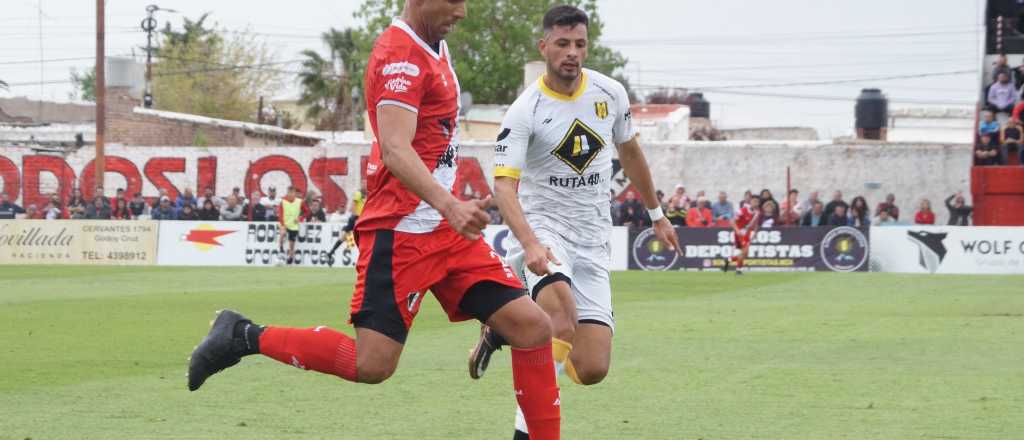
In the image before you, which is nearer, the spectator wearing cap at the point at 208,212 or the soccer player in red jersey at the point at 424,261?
the soccer player in red jersey at the point at 424,261

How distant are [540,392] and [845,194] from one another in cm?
3667

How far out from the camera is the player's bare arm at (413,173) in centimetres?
553

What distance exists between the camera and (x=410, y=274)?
20.1 ft

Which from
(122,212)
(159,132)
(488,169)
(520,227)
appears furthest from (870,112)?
(520,227)

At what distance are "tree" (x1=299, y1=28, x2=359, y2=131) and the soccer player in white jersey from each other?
287ft

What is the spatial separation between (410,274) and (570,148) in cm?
219

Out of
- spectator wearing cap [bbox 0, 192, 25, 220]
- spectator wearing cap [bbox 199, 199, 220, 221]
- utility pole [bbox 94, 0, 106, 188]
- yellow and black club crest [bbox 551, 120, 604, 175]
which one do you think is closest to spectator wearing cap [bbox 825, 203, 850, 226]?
spectator wearing cap [bbox 199, 199, 220, 221]

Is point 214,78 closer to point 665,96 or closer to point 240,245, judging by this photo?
point 665,96

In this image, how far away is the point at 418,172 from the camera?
5.75 m

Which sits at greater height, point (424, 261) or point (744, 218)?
point (424, 261)

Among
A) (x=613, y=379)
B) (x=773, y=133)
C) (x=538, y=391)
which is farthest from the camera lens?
(x=773, y=133)

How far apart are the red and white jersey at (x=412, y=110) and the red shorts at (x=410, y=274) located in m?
0.07

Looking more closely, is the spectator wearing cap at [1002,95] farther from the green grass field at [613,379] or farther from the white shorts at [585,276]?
the white shorts at [585,276]

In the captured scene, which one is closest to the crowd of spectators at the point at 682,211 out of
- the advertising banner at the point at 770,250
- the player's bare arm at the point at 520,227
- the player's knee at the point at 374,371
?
the advertising banner at the point at 770,250
